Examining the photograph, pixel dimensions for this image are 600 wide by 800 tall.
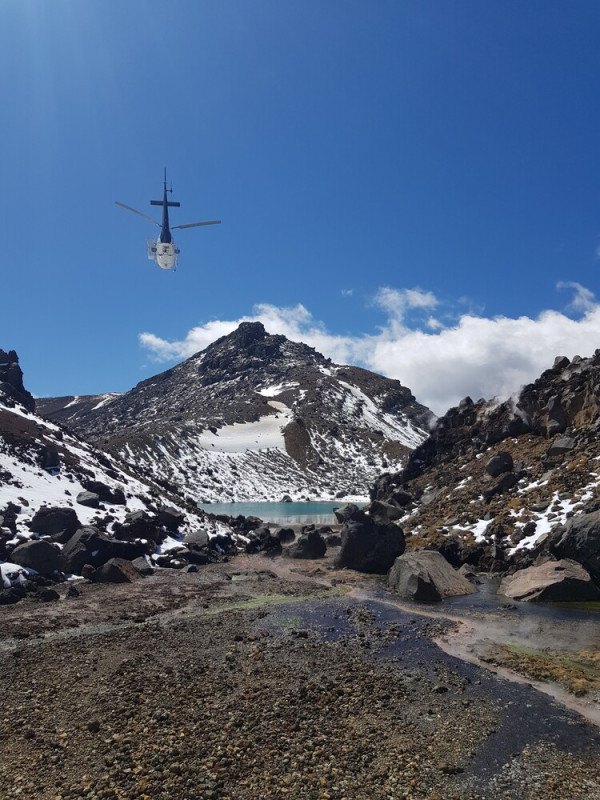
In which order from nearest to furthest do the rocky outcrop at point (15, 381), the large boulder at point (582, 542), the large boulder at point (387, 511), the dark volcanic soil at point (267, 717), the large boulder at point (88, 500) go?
1. the dark volcanic soil at point (267, 717)
2. the large boulder at point (582, 542)
3. the large boulder at point (88, 500)
4. the large boulder at point (387, 511)
5. the rocky outcrop at point (15, 381)

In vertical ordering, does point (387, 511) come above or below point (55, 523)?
above

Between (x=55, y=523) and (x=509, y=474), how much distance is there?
34927 mm

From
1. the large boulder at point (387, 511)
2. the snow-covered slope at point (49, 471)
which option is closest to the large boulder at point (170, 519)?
the snow-covered slope at point (49, 471)

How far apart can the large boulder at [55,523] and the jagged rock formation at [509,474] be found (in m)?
24.8

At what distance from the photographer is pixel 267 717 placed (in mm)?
14602

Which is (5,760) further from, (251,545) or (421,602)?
(251,545)

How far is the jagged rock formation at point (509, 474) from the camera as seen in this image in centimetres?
3628

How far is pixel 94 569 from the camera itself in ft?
111

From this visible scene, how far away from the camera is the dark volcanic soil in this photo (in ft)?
38.0

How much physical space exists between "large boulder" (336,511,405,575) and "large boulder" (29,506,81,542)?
1958cm

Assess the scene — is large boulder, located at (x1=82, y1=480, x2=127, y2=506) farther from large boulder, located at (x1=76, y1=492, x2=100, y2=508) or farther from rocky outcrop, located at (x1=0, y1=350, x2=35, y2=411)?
rocky outcrop, located at (x1=0, y1=350, x2=35, y2=411)

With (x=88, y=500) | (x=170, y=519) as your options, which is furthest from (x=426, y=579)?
(x=88, y=500)

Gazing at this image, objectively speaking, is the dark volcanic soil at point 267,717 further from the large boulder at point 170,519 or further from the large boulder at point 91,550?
the large boulder at point 170,519

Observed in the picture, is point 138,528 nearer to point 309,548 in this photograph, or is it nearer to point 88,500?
point 88,500
